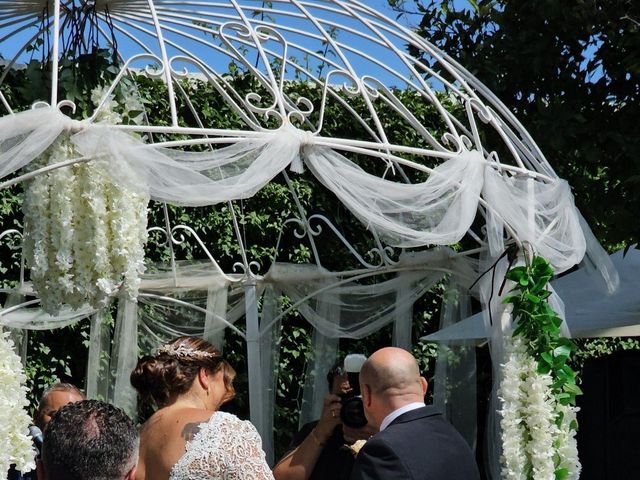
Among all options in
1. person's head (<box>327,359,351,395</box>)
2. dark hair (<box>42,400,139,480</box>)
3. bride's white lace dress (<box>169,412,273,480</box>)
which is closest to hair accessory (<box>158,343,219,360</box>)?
bride's white lace dress (<box>169,412,273,480</box>)

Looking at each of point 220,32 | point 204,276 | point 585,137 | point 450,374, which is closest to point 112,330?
point 204,276

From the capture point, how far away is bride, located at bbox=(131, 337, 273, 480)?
3.12 meters

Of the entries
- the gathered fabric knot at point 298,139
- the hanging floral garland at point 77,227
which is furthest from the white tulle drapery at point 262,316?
the hanging floral garland at point 77,227

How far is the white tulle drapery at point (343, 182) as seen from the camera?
3570 mm

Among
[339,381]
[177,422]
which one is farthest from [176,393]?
[339,381]

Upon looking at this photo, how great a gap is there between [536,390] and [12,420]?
86.0 inches

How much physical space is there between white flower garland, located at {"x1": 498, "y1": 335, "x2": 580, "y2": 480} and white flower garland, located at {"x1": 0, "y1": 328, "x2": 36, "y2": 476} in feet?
6.57

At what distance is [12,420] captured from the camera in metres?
3.34

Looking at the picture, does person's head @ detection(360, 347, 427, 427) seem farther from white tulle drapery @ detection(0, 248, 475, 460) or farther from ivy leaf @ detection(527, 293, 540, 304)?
white tulle drapery @ detection(0, 248, 475, 460)

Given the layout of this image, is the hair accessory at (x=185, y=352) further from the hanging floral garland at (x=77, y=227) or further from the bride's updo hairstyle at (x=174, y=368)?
the hanging floral garland at (x=77, y=227)

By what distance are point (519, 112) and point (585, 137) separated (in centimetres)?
58

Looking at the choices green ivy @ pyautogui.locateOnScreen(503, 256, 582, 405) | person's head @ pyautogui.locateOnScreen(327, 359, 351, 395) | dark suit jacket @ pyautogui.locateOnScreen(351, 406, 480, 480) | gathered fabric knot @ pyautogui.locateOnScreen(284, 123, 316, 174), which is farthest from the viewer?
person's head @ pyautogui.locateOnScreen(327, 359, 351, 395)

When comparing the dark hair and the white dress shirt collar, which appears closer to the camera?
the dark hair

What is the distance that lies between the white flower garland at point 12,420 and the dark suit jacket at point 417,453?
44.3 inches
